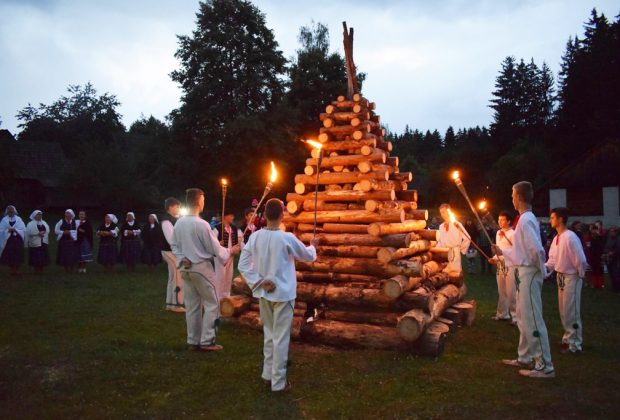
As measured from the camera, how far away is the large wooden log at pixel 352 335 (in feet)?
26.5

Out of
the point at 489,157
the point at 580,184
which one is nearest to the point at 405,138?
the point at 489,157

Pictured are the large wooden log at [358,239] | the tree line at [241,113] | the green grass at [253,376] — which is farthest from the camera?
the tree line at [241,113]

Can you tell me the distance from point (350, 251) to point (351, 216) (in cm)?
75

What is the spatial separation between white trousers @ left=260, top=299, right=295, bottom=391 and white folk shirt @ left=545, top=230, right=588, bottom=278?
458cm

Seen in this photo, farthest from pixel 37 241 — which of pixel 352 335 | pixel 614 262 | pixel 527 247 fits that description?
pixel 614 262

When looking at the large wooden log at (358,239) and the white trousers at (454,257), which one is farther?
the white trousers at (454,257)

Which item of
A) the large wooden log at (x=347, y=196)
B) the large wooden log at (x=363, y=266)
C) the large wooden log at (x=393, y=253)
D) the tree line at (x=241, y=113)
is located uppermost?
the tree line at (x=241, y=113)

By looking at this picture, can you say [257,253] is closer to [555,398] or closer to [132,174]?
[555,398]

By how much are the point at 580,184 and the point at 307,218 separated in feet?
91.5

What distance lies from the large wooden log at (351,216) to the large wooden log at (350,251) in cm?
58

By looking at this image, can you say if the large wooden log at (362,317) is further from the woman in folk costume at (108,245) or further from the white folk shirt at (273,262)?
the woman in folk costume at (108,245)

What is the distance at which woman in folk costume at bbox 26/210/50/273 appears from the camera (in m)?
16.3

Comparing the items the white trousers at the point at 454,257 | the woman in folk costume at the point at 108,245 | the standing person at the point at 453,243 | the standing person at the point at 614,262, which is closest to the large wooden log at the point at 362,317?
the standing person at the point at 453,243

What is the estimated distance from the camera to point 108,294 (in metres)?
13.0
